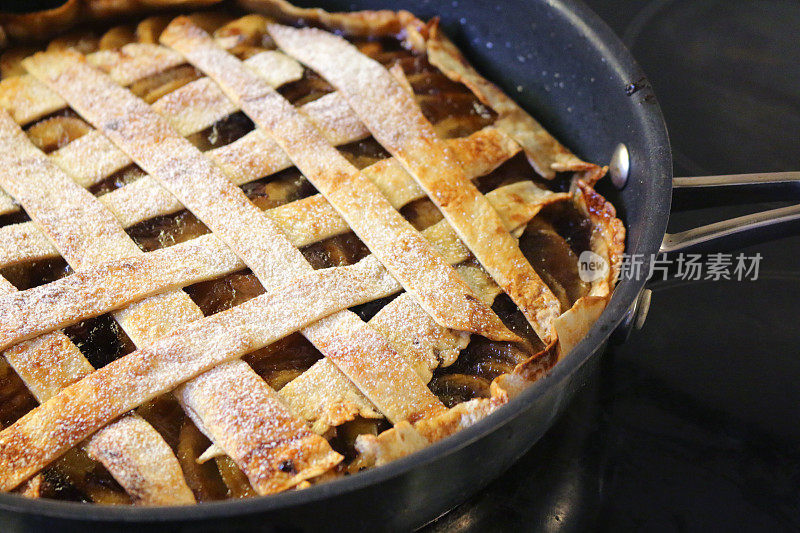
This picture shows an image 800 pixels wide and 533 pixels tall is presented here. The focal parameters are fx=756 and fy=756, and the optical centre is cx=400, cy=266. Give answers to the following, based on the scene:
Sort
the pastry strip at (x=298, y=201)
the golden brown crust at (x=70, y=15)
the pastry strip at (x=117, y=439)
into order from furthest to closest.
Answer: the golden brown crust at (x=70, y=15), the pastry strip at (x=298, y=201), the pastry strip at (x=117, y=439)

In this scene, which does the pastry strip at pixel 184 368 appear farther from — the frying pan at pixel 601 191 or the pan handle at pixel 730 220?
the pan handle at pixel 730 220

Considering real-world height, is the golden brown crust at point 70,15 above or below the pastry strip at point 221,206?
above

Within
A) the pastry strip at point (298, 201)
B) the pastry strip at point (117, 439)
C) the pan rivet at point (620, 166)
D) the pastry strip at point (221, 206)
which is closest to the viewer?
the pastry strip at point (117, 439)

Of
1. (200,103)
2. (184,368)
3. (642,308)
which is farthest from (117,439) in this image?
(642,308)

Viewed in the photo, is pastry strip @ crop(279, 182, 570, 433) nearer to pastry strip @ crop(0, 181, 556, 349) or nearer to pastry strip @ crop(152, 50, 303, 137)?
pastry strip @ crop(0, 181, 556, 349)

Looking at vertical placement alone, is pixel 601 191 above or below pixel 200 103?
below

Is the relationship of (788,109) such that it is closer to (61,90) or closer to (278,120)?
(278,120)

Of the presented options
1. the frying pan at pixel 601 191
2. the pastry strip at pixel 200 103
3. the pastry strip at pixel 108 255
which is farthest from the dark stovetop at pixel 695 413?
the pastry strip at pixel 200 103

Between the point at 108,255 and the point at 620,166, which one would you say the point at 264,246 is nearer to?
the point at 108,255
